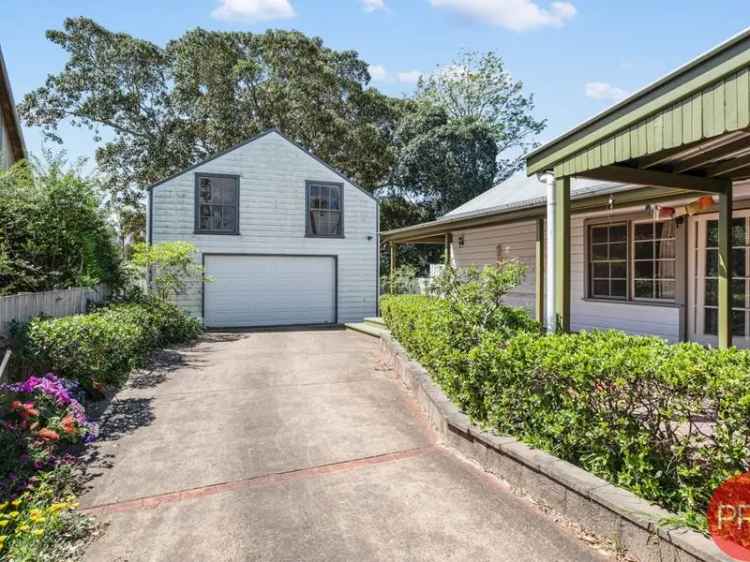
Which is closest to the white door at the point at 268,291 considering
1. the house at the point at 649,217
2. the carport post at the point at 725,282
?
the house at the point at 649,217

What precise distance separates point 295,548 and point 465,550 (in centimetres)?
105

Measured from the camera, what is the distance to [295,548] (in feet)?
9.97

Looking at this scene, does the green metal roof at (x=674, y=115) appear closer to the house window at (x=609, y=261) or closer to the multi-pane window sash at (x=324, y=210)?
the house window at (x=609, y=261)

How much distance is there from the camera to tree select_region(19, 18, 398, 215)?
23859 millimetres

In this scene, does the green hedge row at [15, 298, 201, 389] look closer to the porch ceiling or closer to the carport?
the carport

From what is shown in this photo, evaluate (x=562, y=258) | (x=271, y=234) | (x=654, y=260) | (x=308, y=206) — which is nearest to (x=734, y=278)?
(x=654, y=260)

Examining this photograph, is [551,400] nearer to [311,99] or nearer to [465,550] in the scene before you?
[465,550]

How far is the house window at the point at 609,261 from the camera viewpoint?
29.1 ft

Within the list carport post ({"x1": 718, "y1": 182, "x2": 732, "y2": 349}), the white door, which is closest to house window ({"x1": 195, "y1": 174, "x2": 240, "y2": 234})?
the white door

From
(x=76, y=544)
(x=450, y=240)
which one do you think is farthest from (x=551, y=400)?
(x=450, y=240)

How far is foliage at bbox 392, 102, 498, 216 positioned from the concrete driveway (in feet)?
65.3

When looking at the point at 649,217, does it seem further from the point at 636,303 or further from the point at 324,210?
the point at 324,210

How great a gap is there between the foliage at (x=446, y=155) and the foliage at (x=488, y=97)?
602cm

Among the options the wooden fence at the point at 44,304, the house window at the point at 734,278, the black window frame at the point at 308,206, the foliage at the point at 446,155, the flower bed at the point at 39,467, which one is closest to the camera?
the flower bed at the point at 39,467
